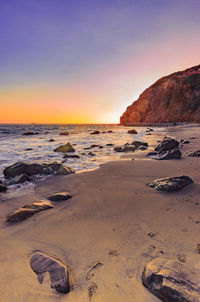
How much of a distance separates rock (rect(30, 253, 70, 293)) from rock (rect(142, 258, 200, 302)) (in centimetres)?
69

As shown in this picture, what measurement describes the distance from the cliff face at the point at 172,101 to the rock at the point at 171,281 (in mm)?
65302

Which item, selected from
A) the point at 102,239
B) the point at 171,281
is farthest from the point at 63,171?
the point at 171,281

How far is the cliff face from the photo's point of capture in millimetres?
61188

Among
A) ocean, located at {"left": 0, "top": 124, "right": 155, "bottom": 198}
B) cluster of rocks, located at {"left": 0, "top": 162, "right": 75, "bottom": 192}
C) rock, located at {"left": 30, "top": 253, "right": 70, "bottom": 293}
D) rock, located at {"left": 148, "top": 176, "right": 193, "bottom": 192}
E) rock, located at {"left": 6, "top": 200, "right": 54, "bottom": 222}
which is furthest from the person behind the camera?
ocean, located at {"left": 0, "top": 124, "right": 155, "bottom": 198}

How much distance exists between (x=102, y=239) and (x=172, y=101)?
72.7m

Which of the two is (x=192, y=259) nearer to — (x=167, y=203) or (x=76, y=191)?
(x=167, y=203)

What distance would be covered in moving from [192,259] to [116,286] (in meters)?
0.78

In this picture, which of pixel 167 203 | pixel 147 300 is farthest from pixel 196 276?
pixel 167 203

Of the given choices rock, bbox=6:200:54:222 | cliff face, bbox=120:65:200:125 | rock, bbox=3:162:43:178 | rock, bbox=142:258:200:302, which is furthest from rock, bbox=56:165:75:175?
cliff face, bbox=120:65:200:125

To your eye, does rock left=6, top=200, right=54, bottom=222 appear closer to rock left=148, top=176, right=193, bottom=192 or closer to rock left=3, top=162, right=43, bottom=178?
rock left=148, top=176, right=193, bottom=192

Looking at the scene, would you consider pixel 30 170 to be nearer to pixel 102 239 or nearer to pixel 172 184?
pixel 102 239

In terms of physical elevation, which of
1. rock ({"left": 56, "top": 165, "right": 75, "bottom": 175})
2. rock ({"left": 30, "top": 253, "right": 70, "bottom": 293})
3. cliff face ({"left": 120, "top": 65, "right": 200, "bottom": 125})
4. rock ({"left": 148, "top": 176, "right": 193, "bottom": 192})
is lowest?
rock ({"left": 30, "top": 253, "right": 70, "bottom": 293})

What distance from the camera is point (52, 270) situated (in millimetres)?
1538

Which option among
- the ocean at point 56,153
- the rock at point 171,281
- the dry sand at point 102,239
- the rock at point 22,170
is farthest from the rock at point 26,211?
the rock at point 22,170
